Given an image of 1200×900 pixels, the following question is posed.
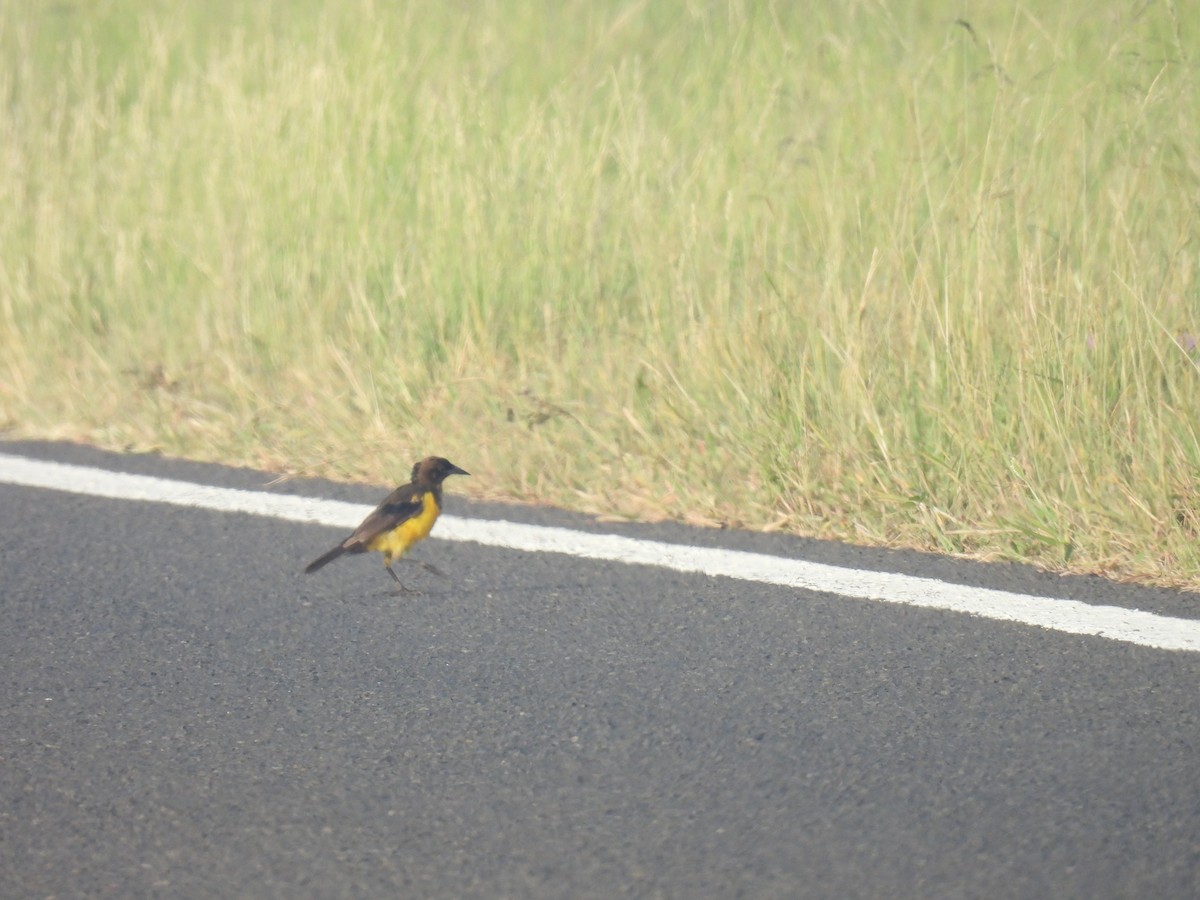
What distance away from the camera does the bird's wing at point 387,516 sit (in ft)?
12.7

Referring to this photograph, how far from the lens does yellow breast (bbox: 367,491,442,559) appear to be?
12.7 ft

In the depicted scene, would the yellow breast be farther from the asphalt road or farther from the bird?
the asphalt road

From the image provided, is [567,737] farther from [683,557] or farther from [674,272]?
[674,272]

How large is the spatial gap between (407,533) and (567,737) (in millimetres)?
1076

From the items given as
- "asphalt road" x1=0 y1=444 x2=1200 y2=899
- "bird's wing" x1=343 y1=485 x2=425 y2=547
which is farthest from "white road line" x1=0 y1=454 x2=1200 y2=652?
"bird's wing" x1=343 y1=485 x2=425 y2=547

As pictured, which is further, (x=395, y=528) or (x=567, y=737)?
(x=395, y=528)

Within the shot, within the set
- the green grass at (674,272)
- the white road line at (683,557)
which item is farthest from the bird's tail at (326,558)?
the green grass at (674,272)

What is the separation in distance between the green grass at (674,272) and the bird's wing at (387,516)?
0.81 m

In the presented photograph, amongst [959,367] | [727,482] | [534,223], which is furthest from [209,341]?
[959,367]

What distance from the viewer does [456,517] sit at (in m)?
4.57

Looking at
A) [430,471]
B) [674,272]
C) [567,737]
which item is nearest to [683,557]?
[430,471]

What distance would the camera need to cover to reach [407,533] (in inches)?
154

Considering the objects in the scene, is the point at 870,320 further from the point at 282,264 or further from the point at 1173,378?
the point at 282,264

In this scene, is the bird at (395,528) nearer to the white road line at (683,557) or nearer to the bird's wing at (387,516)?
the bird's wing at (387,516)
